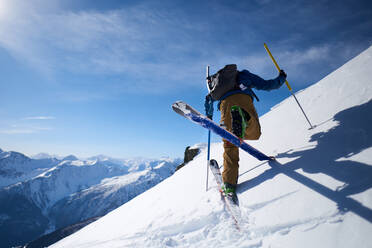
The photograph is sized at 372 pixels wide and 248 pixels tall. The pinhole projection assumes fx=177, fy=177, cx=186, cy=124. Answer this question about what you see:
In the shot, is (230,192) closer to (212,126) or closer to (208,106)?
(212,126)

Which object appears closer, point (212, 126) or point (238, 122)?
point (238, 122)

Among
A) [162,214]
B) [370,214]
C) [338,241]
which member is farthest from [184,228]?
[370,214]

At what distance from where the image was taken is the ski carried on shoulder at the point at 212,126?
12.2 ft

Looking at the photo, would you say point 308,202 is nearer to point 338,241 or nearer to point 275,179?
point 338,241

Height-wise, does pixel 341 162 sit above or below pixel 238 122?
below

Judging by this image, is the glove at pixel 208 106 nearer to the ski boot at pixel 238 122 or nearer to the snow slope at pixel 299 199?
the ski boot at pixel 238 122

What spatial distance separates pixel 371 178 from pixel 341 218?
0.75 m

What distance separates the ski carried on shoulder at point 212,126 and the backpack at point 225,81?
684mm

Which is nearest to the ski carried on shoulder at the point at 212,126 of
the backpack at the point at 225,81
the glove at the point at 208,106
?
the glove at the point at 208,106

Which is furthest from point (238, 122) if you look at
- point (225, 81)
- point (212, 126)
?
point (225, 81)

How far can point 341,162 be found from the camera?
2.72 metres

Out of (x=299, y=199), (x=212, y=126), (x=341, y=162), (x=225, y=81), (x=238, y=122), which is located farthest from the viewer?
(x=225, y=81)

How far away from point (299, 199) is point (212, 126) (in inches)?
78.7

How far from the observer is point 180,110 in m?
4.57
